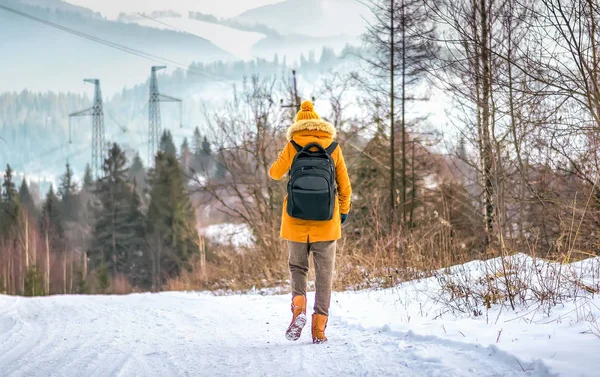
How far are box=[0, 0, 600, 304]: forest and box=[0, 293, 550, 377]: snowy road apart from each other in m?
1.48

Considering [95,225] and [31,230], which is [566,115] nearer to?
[95,225]

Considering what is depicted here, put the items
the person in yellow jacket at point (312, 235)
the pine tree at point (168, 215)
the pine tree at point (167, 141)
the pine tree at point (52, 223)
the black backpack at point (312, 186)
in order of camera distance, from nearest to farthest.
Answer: the black backpack at point (312, 186), the person in yellow jacket at point (312, 235), the pine tree at point (168, 215), the pine tree at point (52, 223), the pine tree at point (167, 141)

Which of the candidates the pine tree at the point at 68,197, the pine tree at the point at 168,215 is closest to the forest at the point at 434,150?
the pine tree at the point at 168,215

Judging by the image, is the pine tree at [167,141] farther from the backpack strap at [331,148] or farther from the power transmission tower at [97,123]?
the backpack strap at [331,148]

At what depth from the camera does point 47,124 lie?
555 ft

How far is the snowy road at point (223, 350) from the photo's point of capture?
3609mm

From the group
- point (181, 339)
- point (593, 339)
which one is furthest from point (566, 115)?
point (181, 339)

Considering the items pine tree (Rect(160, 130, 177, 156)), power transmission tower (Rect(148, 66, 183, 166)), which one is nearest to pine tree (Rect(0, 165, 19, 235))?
power transmission tower (Rect(148, 66, 183, 166))

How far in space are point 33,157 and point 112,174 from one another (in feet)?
323

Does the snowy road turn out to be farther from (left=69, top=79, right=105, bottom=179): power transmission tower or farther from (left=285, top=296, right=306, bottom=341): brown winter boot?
(left=69, top=79, right=105, bottom=179): power transmission tower

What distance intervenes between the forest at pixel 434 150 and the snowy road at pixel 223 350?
1.48m

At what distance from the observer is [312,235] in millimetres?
4738

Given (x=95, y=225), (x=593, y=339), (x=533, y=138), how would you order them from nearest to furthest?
(x=593, y=339) → (x=533, y=138) → (x=95, y=225)

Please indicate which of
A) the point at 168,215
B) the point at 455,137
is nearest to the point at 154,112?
the point at 168,215
